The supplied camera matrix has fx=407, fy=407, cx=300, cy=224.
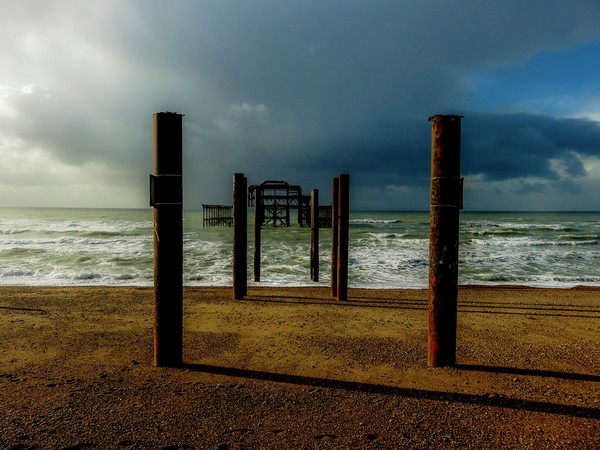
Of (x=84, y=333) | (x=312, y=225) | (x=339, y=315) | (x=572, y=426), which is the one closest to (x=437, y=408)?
(x=572, y=426)

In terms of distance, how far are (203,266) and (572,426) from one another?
15610 millimetres

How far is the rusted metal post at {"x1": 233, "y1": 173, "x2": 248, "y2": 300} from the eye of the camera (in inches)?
379

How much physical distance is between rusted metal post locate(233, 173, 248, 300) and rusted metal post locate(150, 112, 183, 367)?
182 inches

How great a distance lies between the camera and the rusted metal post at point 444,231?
4863 mm

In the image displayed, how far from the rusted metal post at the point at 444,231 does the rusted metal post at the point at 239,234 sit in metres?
5.44

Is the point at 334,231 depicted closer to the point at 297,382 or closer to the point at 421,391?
the point at 297,382

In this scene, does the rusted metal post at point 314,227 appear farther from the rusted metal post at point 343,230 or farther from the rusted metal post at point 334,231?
the rusted metal post at point 343,230

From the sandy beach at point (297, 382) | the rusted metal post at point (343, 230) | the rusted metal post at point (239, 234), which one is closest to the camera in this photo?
the sandy beach at point (297, 382)

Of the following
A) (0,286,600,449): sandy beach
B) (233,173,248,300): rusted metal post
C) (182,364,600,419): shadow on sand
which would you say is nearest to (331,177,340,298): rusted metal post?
(0,286,600,449): sandy beach

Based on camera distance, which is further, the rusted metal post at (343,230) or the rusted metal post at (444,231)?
the rusted metal post at (343,230)

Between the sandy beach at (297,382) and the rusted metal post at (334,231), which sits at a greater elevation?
the rusted metal post at (334,231)

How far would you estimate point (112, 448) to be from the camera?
10.6ft

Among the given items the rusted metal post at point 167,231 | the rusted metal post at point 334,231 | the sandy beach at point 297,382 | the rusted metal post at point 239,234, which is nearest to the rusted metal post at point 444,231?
the sandy beach at point 297,382

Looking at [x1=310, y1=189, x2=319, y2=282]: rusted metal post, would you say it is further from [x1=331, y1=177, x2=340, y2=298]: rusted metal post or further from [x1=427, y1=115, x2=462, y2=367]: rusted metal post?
[x1=427, y1=115, x2=462, y2=367]: rusted metal post
